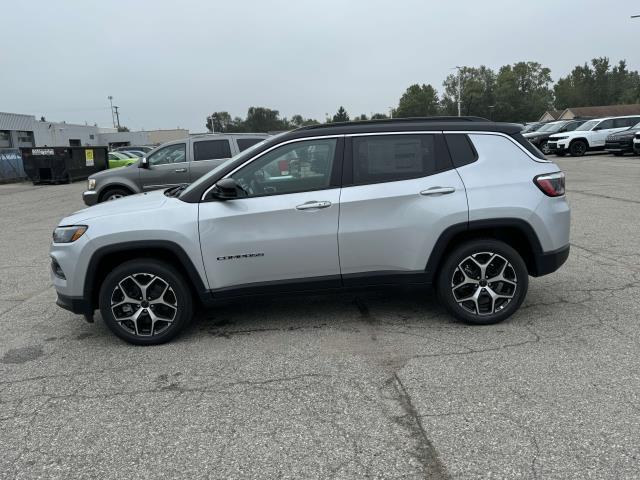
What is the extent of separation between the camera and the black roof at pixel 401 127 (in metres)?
4.48

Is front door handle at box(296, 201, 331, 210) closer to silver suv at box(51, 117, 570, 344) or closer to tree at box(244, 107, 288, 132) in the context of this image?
silver suv at box(51, 117, 570, 344)

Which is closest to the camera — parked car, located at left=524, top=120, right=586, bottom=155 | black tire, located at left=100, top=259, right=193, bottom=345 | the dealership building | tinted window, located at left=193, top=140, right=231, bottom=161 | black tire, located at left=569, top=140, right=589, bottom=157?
black tire, located at left=100, top=259, right=193, bottom=345

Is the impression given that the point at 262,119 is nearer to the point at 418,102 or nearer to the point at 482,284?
the point at 418,102

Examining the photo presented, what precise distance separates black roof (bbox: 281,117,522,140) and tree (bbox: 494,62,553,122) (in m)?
97.7

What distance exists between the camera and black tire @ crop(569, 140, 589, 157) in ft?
86.7

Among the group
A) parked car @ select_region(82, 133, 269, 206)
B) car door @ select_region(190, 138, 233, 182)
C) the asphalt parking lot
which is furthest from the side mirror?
car door @ select_region(190, 138, 233, 182)

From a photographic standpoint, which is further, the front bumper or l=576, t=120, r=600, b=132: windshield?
l=576, t=120, r=600, b=132: windshield

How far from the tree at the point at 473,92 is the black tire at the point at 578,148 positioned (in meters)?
64.9

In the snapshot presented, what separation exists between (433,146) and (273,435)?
2.75m

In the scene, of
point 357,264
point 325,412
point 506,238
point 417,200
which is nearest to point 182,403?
point 325,412

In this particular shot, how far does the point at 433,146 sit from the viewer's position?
4.48m

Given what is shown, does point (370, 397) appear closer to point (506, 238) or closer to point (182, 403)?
point (182, 403)

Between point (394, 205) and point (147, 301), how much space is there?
2223 mm

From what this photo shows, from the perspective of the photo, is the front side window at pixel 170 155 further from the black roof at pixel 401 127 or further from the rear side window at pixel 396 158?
the rear side window at pixel 396 158
